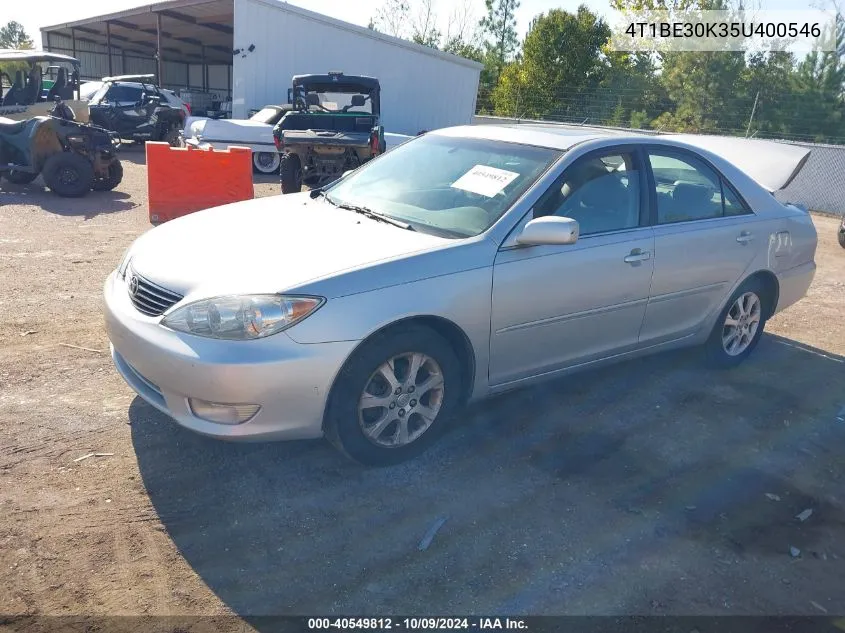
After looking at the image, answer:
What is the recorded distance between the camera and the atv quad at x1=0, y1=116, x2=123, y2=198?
10609 mm

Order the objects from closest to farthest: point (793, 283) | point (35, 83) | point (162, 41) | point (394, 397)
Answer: point (394, 397) < point (793, 283) < point (35, 83) < point (162, 41)

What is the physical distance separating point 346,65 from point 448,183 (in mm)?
18478

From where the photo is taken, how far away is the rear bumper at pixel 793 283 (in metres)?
5.33

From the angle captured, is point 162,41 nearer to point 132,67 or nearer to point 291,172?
point 132,67

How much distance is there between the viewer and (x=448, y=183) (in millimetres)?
4164

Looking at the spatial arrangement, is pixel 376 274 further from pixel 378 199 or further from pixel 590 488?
pixel 590 488

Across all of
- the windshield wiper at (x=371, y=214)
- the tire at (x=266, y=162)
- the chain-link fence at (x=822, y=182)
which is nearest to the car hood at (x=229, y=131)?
the tire at (x=266, y=162)

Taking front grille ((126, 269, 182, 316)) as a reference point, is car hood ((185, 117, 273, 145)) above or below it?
below

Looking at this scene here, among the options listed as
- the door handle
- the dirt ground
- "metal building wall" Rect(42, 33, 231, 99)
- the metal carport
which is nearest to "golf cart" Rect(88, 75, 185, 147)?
the metal carport

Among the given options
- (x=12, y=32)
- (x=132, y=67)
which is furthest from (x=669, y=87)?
(x=12, y=32)

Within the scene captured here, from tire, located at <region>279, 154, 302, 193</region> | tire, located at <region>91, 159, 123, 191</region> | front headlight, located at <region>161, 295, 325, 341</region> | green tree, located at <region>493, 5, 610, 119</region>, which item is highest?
green tree, located at <region>493, 5, 610, 119</region>

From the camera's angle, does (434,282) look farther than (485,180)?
No

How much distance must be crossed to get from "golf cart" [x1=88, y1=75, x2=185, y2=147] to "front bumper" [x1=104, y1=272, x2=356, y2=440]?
16729mm

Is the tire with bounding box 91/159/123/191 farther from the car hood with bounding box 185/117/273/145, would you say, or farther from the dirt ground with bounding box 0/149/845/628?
the dirt ground with bounding box 0/149/845/628
